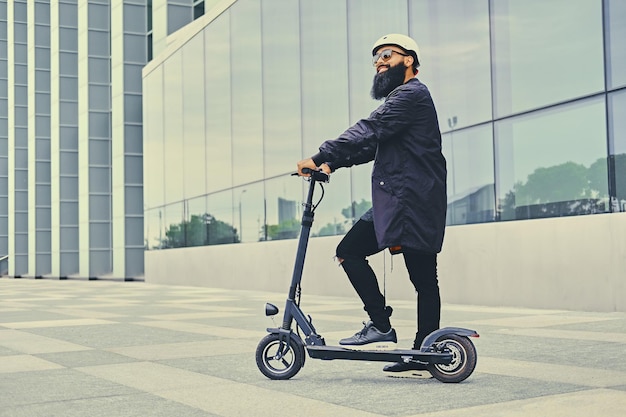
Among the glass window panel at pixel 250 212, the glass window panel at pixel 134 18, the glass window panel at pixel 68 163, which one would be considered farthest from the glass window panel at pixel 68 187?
the glass window panel at pixel 250 212

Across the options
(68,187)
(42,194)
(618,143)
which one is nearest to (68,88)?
(68,187)

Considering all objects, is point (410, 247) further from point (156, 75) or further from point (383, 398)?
point (156, 75)

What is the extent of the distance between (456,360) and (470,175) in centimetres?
885

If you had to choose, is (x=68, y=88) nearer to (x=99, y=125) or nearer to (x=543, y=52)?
(x=99, y=125)

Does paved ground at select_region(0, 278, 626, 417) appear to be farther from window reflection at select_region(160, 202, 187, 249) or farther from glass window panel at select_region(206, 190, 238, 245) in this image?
window reflection at select_region(160, 202, 187, 249)

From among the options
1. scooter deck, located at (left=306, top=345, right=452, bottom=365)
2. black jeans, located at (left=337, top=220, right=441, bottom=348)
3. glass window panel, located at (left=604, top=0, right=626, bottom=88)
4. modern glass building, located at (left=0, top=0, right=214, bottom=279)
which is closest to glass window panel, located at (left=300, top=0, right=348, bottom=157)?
glass window panel, located at (left=604, top=0, right=626, bottom=88)

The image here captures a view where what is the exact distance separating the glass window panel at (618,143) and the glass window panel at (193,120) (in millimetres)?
15591

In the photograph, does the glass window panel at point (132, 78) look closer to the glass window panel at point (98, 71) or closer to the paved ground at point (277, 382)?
the glass window panel at point (98, 71)

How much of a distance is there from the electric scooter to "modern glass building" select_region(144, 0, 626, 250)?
21.4 ft

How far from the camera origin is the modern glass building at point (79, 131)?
31891 mm

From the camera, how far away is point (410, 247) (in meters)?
4.96

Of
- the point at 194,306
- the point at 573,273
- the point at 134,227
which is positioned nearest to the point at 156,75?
the point at 134,227

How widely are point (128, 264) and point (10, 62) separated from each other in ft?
71.2

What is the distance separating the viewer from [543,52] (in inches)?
481
